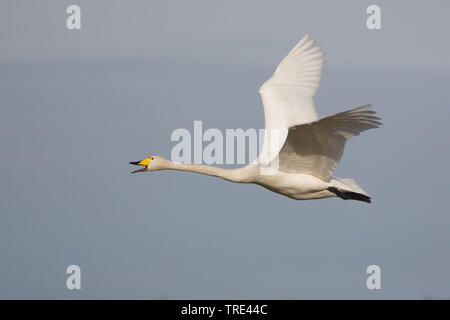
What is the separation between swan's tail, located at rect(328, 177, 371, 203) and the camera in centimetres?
1706

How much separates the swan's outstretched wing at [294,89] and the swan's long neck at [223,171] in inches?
60.9

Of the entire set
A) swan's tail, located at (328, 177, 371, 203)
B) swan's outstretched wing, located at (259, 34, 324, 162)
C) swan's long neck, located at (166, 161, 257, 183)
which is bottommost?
swan's tail, located at (328, 177, 371, 203)

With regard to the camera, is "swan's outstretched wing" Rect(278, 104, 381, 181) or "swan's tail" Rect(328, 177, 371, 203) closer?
"swan's outstretched wing" Rect(278, 104, 381, 181)

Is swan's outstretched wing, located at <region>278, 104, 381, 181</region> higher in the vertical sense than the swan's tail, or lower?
higher

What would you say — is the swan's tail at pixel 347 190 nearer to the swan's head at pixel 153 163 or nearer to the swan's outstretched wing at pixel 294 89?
the swan's outstretched wing at pixel 294 89

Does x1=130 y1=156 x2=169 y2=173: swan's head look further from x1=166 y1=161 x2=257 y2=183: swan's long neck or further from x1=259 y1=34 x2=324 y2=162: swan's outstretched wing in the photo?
x1=259 y1=34 x2=324 y2=162: swan's outstretched wing

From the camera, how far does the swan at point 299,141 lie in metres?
15.4

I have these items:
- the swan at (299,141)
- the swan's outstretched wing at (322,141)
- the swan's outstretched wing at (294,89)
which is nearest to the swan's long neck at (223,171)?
the swan at (299,141)

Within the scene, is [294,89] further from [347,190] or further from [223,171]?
[223,171]

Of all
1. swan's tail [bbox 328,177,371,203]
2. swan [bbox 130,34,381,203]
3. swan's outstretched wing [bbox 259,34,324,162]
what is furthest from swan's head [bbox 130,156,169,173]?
swan's tail [bbox 328,177,371,203]

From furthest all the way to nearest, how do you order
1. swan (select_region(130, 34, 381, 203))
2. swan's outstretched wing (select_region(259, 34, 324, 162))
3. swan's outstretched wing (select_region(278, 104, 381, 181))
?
swan's outstretched wing (select_region(259, 34, 324, 162)) → swan (select_region(130, 34, 381, 203)) → swan's outstretched wing (select_region(278, 104, 381, 181))

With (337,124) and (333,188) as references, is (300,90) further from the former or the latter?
(337,124)

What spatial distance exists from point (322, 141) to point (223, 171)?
1.95m

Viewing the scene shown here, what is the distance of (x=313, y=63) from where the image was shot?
62.5 feet
